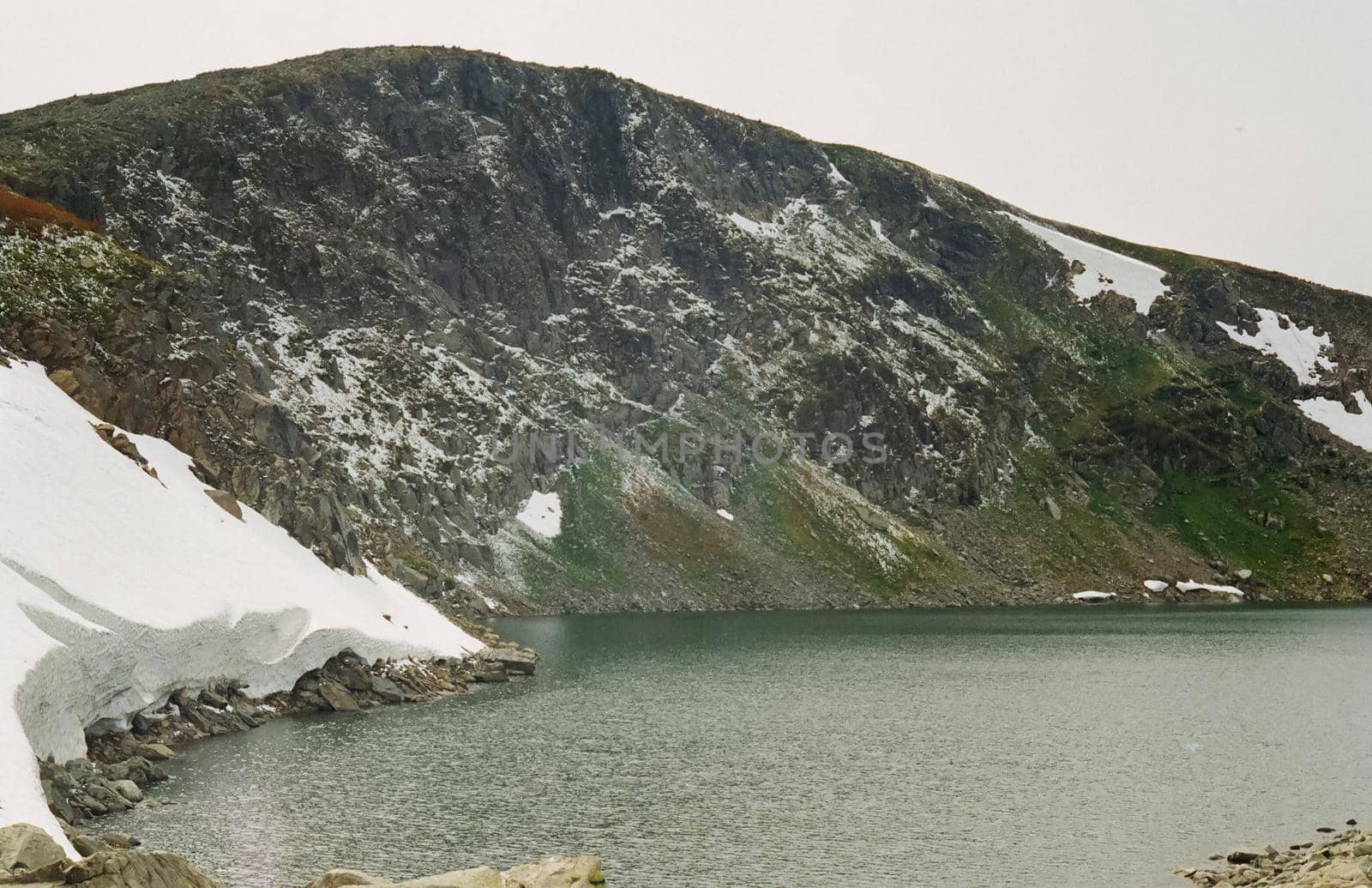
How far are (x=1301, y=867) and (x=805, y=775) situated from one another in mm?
23755

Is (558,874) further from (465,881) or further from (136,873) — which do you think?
(136,873)

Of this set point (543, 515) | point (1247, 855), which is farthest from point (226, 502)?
point (543, 515)

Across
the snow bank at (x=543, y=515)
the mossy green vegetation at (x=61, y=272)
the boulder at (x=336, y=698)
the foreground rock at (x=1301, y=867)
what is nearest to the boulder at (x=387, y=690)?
the boulder at (x=336, y=698)

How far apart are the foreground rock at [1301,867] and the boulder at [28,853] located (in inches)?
1375

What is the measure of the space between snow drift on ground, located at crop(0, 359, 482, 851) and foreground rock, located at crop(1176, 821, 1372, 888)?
1466 inches

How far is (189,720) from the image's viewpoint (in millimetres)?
63688

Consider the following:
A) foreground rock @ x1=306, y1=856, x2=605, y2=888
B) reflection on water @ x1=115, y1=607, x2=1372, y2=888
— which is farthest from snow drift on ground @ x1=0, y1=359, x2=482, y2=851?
foreground rock @ x1=306, y1=856, x2=605, y2=888

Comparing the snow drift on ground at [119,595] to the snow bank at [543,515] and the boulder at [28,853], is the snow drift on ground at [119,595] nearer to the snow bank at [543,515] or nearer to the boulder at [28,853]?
the boulder at [28,853]

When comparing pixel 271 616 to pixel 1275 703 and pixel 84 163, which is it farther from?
pixel 84 163

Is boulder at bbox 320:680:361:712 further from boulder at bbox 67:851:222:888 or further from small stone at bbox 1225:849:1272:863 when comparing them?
small stone at bbox 1225:849:1272:863

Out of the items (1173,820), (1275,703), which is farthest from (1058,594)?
(1173,820)

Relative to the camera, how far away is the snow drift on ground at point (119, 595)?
157 ft

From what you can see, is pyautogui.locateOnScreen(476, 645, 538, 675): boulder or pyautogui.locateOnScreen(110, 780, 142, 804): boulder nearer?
pyautogui.locateOnScreen(110, 780, 142, 804): boulder

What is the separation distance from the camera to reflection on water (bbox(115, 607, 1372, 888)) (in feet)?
140
